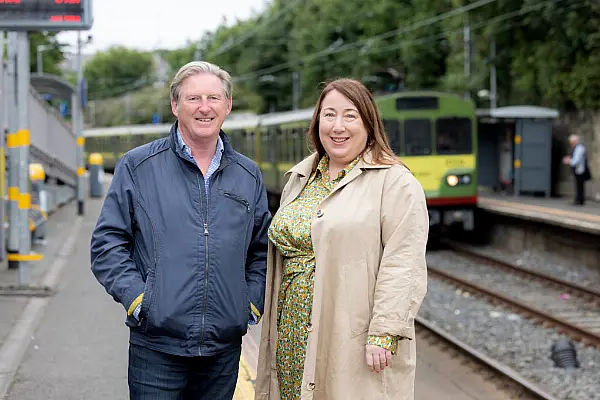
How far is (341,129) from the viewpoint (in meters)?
3.66

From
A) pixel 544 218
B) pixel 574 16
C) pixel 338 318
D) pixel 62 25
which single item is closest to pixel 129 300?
pixel 338 318

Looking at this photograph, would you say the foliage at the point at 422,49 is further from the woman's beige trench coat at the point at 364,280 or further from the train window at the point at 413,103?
the train window at the point at 413,103

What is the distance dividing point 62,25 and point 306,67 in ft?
153

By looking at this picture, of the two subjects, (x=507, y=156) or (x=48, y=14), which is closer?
(x=48, y=14)

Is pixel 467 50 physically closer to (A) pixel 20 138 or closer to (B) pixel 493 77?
(B) pixel 493 77

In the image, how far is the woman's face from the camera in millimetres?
3662

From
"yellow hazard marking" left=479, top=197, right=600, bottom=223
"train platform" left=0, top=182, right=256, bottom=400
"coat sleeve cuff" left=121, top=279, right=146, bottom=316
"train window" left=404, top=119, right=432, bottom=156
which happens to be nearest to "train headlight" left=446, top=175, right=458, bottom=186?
"train window" left=404, top=119, right=432, bottom=156

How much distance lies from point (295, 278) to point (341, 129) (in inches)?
23.3

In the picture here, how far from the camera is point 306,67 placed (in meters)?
55.5

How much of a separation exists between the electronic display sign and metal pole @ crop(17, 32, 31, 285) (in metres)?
1.10

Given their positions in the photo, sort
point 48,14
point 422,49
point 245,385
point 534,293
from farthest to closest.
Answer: point 422,49, point 534,293, point 48,14, point 245,385

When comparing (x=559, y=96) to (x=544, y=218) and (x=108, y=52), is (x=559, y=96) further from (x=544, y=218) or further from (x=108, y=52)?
(x=108, y=52)

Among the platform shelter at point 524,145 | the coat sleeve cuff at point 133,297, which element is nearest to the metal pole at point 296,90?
the platform shelter at point 524,145

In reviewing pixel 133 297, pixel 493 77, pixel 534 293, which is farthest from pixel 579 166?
pixel 133 297
